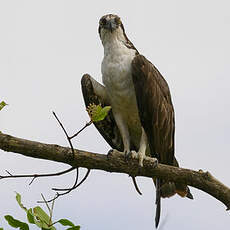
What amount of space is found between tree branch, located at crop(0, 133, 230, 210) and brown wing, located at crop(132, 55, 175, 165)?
638 mm

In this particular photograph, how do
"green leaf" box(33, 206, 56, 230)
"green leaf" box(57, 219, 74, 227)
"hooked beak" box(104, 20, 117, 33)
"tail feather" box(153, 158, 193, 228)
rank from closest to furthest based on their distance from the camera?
"green leaf" box(33, 206, 56, 230) → "green leaf" box(57, 219, 74, 227) → "tail feather" box(153, 158, 193, 228) → "hooked beak" box(104, 20, 117, 33)

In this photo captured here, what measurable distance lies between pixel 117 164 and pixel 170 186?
126 cm

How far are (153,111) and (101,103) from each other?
871 mm

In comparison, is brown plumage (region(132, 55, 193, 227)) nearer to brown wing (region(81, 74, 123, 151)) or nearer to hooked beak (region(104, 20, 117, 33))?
hooked beak (region(104, 20, 117, 33))

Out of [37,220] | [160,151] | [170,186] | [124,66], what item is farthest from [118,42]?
[37,220]

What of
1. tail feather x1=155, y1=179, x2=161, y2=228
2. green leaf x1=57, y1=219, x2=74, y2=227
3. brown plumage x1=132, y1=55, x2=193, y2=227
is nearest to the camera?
green leaf x1=57, y1=219, x2=74, y2=227

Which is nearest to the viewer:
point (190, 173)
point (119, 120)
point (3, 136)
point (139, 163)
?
point (3, 136)

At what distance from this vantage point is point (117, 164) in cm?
489

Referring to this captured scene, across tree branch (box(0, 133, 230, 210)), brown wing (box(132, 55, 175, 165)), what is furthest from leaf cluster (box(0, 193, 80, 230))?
brown wing (box(132, 55, 175, 165))

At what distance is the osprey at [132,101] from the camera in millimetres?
5863

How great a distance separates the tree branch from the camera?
4270 mm

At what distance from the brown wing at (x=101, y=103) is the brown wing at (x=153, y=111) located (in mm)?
647

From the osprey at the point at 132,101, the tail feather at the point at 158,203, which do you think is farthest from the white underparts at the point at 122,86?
the tail feather at the point at 158,203

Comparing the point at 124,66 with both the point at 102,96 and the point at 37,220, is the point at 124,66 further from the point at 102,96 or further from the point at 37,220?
the point at 37,220
